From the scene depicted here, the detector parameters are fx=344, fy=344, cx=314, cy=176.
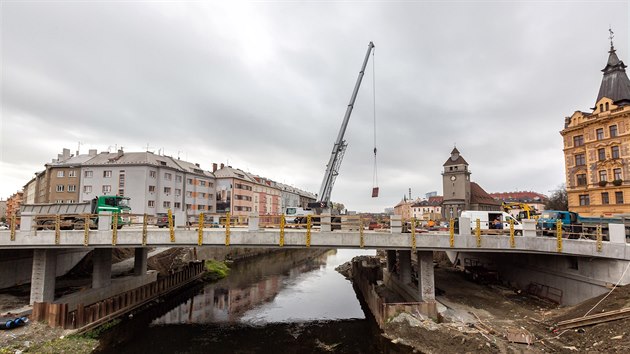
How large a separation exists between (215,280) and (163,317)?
14854 mm

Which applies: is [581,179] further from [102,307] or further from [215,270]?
[102,307]

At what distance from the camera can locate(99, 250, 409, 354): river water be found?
19.5 meters

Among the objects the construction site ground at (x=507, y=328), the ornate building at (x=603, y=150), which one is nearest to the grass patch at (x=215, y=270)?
the construction site ground at (x=507, y=328)

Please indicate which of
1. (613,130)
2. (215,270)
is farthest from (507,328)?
(613,130)

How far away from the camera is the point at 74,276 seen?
101 ft

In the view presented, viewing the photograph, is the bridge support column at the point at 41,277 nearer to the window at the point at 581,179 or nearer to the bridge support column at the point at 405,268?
the bridge support column at the point at 405,268

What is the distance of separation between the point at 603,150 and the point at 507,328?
4142cm

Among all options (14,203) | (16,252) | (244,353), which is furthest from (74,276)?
(14,203)

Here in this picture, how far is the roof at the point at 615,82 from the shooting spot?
147 feet

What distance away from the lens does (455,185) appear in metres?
80.2

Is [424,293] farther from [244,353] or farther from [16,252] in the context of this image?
[16,252]

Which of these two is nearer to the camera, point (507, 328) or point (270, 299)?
point (507, 328)

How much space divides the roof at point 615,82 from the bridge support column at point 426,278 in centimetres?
4233

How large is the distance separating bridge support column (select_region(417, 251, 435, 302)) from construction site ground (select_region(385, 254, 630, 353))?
1075 millimetres
